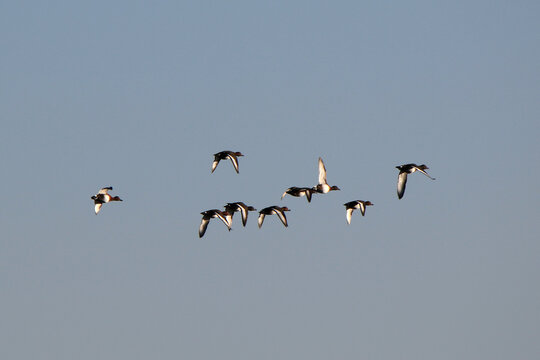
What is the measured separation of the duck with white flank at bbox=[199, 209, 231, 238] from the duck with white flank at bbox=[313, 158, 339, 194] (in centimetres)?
730

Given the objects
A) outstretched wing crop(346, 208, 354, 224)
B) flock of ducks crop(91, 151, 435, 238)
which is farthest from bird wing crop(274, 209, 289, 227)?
outstretched wing crop(346, 208, 354, 224)

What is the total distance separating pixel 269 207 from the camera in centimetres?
9944

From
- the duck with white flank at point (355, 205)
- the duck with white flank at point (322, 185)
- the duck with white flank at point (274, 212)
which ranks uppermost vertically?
the duck with white flank at point (322, 185)

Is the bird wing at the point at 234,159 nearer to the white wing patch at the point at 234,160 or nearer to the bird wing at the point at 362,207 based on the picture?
the white wing patch at the point at 234,160

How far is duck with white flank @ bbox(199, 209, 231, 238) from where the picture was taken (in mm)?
94637

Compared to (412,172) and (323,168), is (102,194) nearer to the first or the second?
(323,168)

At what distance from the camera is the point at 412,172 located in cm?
9425

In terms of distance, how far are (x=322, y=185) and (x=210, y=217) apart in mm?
8978

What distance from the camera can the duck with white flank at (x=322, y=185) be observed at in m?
95.8

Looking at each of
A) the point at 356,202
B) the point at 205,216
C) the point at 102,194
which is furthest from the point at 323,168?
the point at 102,194

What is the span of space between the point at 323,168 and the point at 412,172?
23.3 ft

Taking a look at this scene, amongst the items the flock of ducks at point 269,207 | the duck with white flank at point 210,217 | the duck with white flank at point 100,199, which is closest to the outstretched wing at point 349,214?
the flock of ducks at point 269,207

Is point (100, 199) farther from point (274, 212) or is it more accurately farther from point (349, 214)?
point (349, 214)

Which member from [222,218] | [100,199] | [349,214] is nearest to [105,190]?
[100,199]
